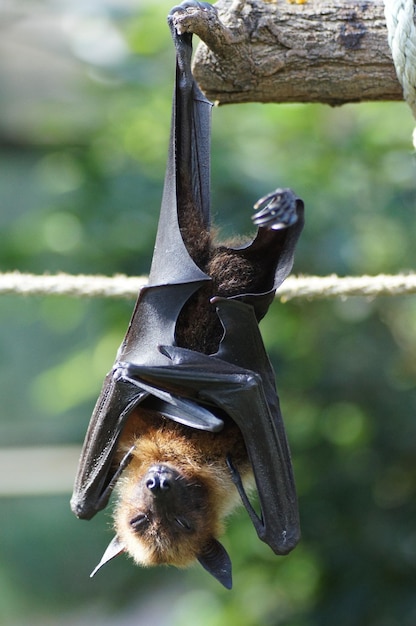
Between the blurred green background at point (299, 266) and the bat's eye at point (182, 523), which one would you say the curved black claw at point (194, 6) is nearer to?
the bat's eye at point (182, 523)

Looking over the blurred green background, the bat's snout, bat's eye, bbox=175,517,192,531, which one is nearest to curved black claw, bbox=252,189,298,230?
the bat's snout

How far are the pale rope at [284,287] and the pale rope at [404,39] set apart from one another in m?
0.66

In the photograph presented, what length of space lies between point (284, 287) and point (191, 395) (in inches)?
21.0

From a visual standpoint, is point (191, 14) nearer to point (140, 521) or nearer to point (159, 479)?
point (159, 479)

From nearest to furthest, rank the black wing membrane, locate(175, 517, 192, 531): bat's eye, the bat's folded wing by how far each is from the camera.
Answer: the bat's folded wing < the black wing membrane < locate(175, 517, 192, 531): bat's eye

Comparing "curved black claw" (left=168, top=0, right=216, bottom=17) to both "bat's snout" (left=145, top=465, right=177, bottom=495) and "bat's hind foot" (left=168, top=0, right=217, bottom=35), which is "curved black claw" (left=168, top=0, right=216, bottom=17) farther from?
"bat's snout" (left=145, top=465, right=177, bottom=495)

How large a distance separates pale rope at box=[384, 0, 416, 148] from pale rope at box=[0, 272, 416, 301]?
660mm

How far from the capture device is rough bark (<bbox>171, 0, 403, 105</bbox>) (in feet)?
7.56

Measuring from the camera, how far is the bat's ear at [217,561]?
8.14 ft

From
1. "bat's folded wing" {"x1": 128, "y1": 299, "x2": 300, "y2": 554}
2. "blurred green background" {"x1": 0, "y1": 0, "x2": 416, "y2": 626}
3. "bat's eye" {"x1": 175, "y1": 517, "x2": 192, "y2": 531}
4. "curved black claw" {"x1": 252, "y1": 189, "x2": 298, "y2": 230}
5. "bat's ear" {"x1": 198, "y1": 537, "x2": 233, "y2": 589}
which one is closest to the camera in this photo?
"curved black claw" {"x1": 252, "y1": 189, "x2": 298, "y2": 230}

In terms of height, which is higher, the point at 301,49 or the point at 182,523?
the point at 301,49

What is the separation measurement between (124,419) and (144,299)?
13.1 inches

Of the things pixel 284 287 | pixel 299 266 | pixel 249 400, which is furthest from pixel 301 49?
pixel 299 266

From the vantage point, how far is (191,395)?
2.36 m
